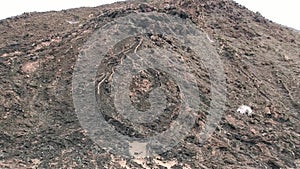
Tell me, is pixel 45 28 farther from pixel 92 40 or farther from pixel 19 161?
pixel 19 161

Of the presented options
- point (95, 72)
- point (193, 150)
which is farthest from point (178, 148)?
point (95, 72)

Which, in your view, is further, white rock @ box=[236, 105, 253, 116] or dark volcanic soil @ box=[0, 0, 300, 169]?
white rock @ box=[236, 105, 253, 116]

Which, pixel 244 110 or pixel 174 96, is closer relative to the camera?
pixel 174 96

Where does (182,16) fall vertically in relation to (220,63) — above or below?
above

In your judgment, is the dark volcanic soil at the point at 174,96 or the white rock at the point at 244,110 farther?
the white rock at the point at 244,110

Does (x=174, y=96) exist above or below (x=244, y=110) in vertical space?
above

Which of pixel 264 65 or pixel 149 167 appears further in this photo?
pixel 264 65

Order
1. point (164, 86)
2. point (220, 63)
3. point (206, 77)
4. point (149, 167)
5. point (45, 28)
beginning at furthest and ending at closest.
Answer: point (45, 28)
point (220, 63)
point (206, 77)
point (164, 86)
point (149, 167)

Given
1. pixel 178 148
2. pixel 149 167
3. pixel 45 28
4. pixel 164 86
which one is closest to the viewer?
pixel 149 167
